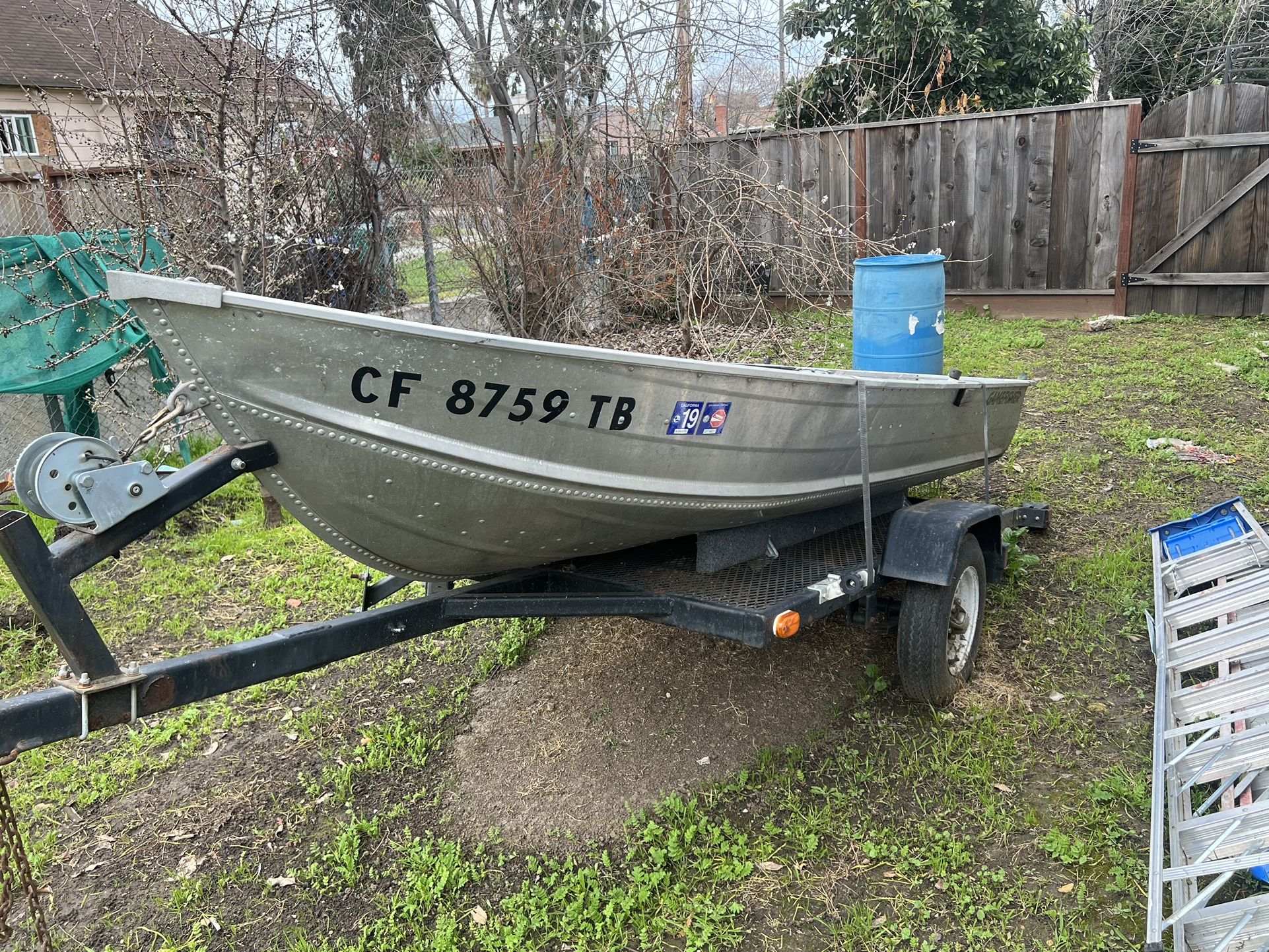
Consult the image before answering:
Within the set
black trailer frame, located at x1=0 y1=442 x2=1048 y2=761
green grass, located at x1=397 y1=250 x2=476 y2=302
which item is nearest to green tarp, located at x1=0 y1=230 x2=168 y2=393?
green grass, located at x1=397 y1=250 x2=476 y2=302

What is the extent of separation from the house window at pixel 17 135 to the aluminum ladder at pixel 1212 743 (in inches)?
531

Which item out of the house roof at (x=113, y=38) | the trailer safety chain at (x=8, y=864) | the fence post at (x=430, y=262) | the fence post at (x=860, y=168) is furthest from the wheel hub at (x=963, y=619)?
the fence post at (x=860, y=168)

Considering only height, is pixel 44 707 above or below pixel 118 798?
above

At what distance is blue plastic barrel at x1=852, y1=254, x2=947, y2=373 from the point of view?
512 centimetres

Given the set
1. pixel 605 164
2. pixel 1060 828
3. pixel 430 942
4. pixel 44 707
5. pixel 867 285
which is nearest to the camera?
pixel 44 707

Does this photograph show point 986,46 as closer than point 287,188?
No

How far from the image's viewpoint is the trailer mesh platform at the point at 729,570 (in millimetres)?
3229

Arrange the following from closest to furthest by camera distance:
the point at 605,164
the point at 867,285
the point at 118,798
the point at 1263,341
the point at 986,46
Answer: the point at 118,798 < the point at 867,285 < the point at 605,164 < the point at 1263,341 < the point at 986,46

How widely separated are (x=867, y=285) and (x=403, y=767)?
359 cm

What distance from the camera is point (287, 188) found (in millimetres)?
6660

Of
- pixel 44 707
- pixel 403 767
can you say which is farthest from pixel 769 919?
pixel 44 707

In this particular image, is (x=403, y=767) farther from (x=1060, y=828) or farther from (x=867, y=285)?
(x=867, y=285)

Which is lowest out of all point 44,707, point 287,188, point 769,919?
point 769,919

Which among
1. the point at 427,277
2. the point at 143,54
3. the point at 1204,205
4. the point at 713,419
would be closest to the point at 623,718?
the point at 713,419
